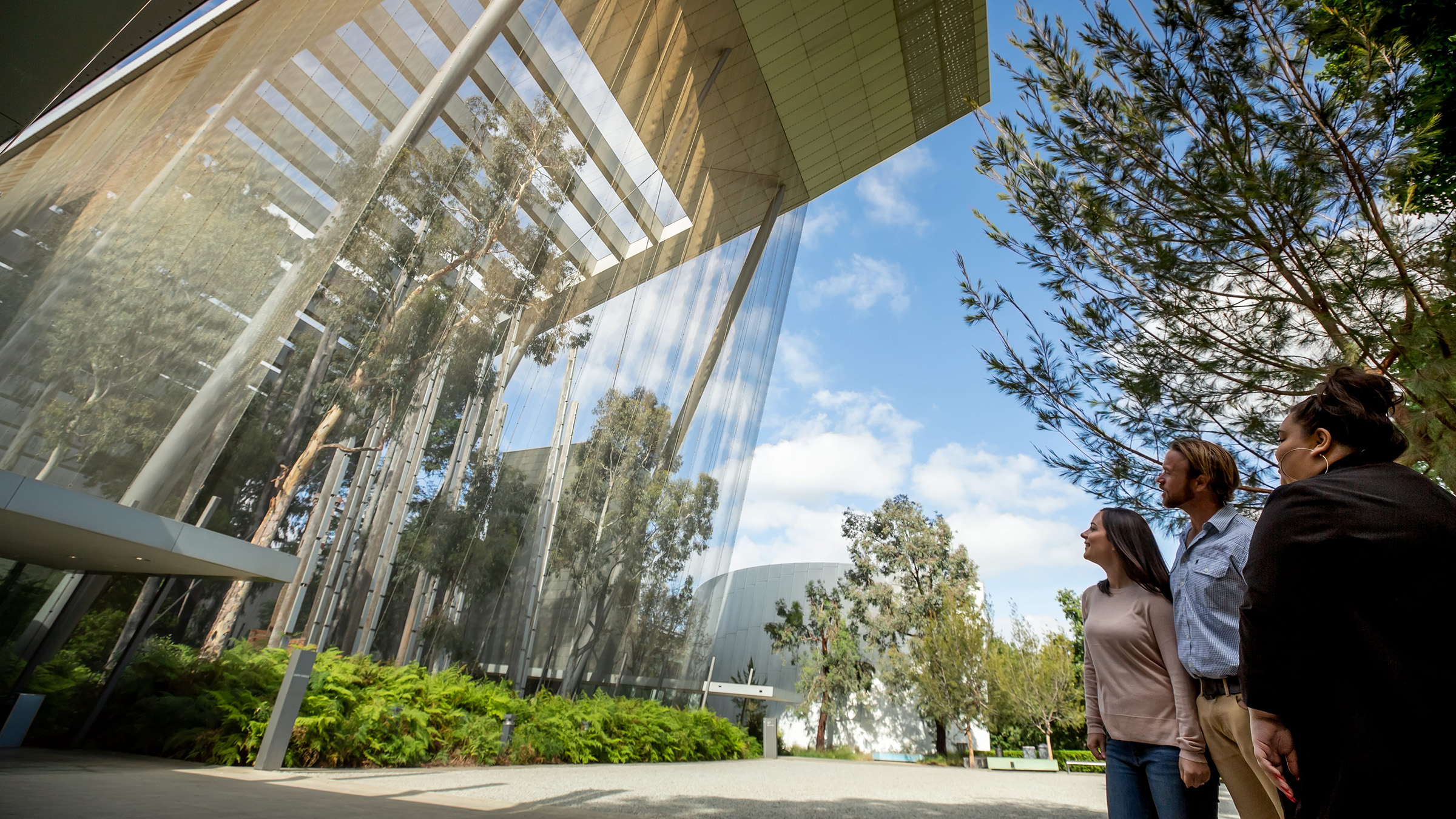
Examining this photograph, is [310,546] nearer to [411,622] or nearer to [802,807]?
[411,622]

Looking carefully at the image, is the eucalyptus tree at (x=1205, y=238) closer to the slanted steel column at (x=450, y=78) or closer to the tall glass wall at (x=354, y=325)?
the tall glass wall at (x=354, y=325)

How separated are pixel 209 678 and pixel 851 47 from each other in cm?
1296

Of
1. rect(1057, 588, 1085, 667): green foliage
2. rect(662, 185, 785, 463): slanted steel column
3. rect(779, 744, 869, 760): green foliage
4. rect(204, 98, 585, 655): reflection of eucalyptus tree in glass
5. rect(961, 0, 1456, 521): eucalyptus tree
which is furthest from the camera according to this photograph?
rect(1057, 588, 1085, 667): green foliage

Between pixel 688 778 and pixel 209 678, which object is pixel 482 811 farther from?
pixel 688 778

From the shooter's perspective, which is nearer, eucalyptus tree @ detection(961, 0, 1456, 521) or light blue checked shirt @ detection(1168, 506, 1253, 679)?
light blue checked shirt @ detection(1168, 506, 1253, 679)

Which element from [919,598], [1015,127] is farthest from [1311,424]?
[919,598]

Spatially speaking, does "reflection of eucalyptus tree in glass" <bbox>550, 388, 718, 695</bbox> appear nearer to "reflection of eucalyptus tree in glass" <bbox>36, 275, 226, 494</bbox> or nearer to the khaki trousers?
"reflection of eucalyptus tree in glass" <bbox>36, 275, 226, 494</bbox>

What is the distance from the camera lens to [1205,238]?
3773 mm

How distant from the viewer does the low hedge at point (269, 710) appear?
481 cm

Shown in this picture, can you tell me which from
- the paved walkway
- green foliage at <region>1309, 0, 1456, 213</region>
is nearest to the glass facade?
the paved walkway

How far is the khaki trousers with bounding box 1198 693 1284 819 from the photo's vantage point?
1.48m

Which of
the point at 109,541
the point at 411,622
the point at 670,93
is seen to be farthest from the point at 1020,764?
the point at 109,541

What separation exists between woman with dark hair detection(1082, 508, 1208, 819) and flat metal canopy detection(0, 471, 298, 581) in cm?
558

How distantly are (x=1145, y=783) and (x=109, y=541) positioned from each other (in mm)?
5992
